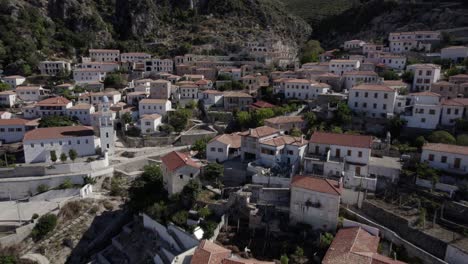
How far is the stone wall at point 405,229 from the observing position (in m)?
18.8

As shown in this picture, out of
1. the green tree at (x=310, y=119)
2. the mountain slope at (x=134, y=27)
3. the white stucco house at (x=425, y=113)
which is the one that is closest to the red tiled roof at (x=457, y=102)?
the white stucco house at (x=425, y=113)

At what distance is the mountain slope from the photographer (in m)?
64.9

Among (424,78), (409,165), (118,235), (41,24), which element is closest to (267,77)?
(424,78)

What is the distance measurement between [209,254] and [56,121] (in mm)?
→ 29501

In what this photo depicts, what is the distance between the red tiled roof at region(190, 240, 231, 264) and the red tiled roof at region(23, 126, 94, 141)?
22.0 metres

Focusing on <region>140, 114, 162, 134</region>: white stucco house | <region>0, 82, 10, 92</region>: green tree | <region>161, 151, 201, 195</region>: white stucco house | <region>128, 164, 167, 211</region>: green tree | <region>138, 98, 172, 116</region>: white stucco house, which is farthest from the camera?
<region>0, 82, 10, 92</region>: green tree

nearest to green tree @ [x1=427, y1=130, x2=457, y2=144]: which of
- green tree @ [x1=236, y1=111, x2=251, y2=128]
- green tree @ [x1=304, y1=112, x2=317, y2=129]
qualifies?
green tree @ [x1=304, y1=112, x2=317, y2=129]

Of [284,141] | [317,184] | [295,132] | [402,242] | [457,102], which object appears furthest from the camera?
[295,132]

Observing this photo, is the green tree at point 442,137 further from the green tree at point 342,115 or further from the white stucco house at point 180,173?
the white stucco house at point 180,173

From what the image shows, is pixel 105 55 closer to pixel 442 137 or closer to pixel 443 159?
pixel 442 137

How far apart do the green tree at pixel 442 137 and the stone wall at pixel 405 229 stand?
10.4 meters

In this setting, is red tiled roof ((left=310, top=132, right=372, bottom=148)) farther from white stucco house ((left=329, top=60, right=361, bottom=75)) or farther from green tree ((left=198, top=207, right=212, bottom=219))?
white stucco house ((left=329, top=60, right=361, bottom=75))

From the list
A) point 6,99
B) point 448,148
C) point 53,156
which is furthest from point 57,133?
point 448,148

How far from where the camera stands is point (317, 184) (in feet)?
72.4
